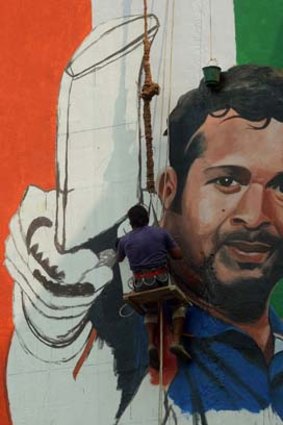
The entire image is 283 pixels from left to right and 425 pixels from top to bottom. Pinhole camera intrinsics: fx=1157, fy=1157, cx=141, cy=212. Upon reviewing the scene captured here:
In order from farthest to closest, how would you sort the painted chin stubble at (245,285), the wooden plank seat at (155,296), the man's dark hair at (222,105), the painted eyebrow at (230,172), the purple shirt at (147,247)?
the man's dark hair at (222,105) → the painted eyebrow at (230,172) → the painted chin stubble at (245,285) → the purple shirt at (147,247) → the wooden plank seat at (155,296)

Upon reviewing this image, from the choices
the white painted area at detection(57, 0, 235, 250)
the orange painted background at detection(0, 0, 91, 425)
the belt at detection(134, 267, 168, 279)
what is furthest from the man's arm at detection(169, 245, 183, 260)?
the orange painted background at detection(0, 0, 91, 425)

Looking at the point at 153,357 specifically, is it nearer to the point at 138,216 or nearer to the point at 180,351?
the point at 180,351

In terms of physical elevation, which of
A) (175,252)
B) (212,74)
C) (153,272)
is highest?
(212,74)

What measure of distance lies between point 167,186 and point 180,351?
4.58 feet

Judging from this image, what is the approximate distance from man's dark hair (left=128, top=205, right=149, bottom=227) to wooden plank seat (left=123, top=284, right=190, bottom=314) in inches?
20.7

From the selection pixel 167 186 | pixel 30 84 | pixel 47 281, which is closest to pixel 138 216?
pixel 167 186

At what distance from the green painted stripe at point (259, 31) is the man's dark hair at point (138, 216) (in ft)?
5.10

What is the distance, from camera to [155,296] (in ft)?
27.1

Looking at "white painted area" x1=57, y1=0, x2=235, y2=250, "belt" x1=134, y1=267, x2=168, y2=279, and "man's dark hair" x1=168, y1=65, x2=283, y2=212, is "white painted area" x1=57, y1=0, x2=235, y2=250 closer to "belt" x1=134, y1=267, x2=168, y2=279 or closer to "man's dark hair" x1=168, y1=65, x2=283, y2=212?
"man's dark hair" x1=168, y1=65, x2=283, y2=212

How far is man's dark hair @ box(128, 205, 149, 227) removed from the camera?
8.52 metres

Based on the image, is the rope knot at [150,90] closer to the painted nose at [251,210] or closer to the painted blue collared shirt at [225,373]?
the painted nose at [251,210]

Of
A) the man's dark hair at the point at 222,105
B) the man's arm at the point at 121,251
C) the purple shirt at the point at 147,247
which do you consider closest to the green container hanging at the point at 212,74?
the man's dark hair at the point at 222,105

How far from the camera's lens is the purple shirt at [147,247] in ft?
27.3

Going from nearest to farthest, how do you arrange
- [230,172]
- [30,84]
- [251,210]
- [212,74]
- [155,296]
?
[155,296]
[251,210]
[230,172]
[212,74]
[30,84]
